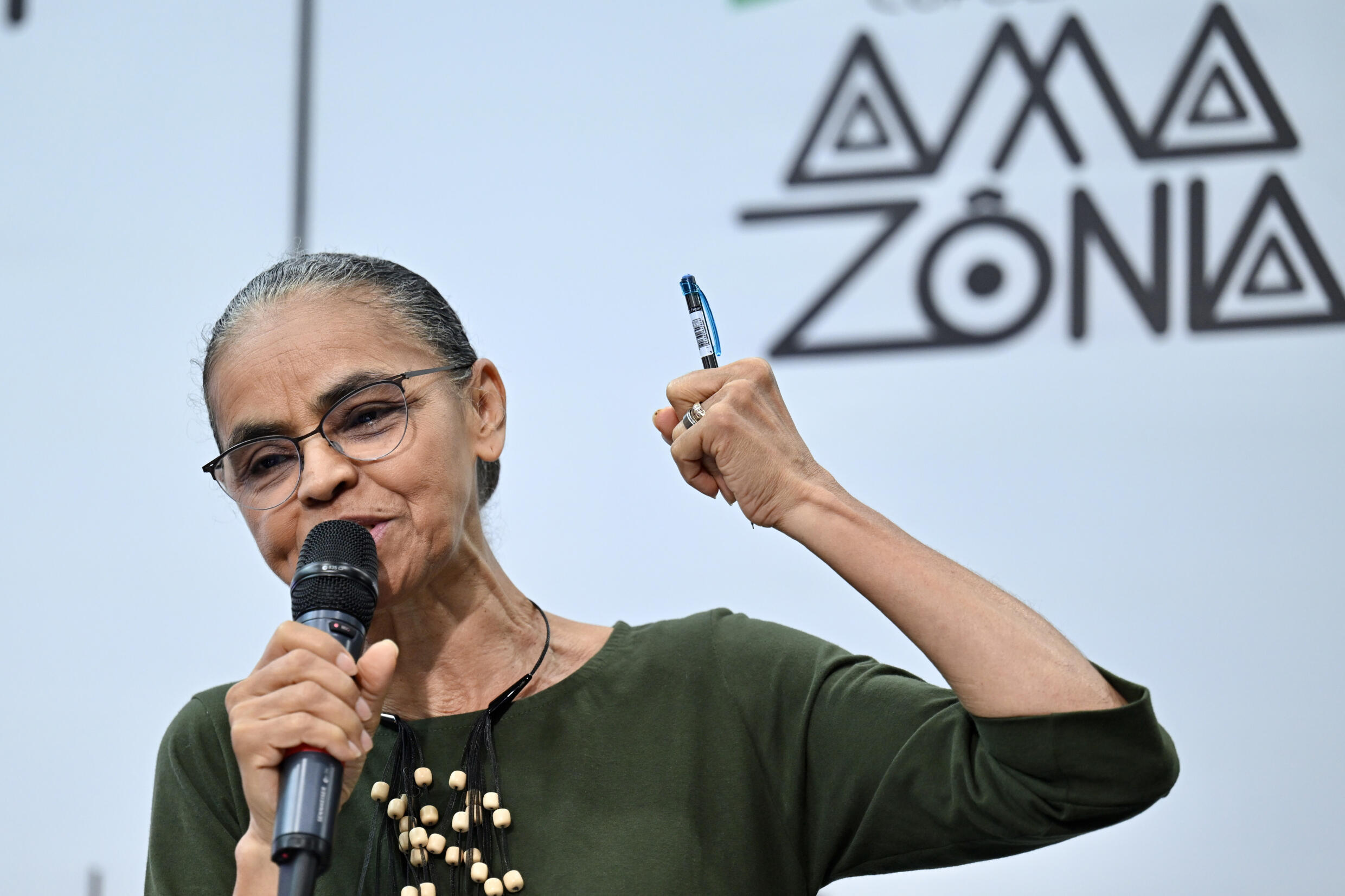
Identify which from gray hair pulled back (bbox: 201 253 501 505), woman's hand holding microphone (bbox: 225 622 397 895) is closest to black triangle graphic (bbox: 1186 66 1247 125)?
gray hair pulled back (bbox: 201 253 501 505)

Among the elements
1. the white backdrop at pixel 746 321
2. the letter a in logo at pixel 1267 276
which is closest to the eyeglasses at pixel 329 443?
the white backdrop at pixel 746 321

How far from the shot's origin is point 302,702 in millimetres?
1085

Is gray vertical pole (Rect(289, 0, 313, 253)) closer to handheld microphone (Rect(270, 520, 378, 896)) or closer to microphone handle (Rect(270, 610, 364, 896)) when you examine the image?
handheld microphone (Rect(270, 520, 378, 896))

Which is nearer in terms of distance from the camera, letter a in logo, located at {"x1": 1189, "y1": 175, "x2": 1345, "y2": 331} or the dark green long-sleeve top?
the dark green long-sleeve top

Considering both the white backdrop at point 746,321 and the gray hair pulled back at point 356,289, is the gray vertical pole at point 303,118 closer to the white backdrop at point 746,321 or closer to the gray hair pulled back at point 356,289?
the white backdrop at point 746,321

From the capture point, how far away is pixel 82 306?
9.24ft

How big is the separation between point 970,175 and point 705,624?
1167 mm

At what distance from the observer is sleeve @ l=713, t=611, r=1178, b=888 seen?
4.17 ft

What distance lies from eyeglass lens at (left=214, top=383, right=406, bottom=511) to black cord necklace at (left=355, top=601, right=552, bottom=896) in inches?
12.5

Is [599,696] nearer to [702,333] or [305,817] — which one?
[702,333]

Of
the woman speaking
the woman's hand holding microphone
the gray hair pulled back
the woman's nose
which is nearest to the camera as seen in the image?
the woman's hand holding microphone

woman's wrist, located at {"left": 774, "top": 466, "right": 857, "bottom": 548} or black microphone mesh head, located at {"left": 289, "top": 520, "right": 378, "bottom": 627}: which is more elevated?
woman's wrist, located at {"left": 774, "top": 466, "right": 857, "bottom": 548}

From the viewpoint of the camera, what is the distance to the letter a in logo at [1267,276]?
2.32m

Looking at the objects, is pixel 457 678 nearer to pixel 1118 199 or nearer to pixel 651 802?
pixel 651 802
